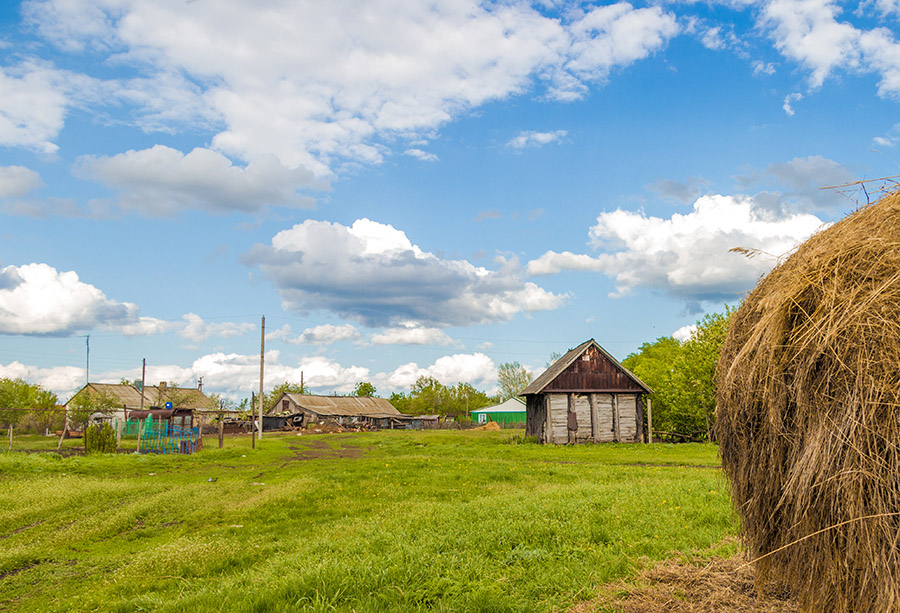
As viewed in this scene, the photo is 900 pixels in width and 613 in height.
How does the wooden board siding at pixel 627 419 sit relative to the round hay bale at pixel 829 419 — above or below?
below

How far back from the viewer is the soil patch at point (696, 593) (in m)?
5.58

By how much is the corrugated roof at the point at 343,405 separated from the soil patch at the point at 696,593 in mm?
78387

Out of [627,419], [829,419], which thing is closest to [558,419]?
[627,419]

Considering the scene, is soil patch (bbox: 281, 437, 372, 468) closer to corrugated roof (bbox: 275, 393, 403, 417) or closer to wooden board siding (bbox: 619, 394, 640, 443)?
wooden board siding (bbox: 619, 394, 640, 443)

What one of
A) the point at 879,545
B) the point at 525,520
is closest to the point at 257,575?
the point at 525,520

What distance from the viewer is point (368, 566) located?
7.15 metres

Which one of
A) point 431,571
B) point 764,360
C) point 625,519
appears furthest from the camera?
point 625,519

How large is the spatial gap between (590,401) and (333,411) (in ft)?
183

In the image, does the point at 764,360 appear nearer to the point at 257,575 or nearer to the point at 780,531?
the point at 780,531

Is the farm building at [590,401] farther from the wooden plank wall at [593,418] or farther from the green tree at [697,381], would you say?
the green tree at [697,381]

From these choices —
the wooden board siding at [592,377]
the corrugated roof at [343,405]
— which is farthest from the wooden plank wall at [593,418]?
the corrugated roof at [343,405]

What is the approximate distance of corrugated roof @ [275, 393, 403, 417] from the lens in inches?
3295

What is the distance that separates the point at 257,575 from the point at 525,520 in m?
4.63

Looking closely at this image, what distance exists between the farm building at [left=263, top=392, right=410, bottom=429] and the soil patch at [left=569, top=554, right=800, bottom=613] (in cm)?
7549
